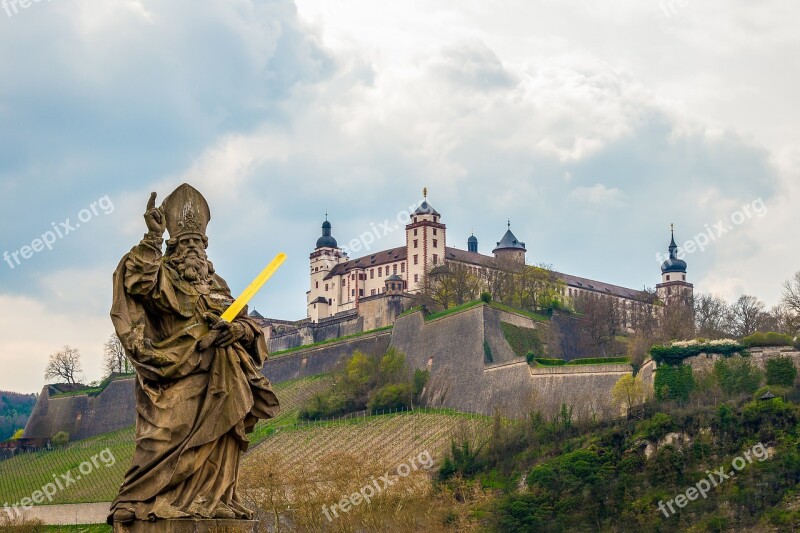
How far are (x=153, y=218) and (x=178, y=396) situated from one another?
1.29 m

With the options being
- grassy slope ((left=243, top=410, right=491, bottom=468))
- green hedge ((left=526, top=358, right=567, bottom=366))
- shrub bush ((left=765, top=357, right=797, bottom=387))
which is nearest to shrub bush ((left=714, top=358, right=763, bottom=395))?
shrub bush ((left=765, top=357, right=797, bottom=387))

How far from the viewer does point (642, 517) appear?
1962 inches

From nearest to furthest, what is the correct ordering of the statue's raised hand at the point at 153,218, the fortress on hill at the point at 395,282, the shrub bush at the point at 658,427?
the statue's raised hand at the point at 153,218
the shrub bush at the point at 658,427
the fortress on hill at the point at 395,282

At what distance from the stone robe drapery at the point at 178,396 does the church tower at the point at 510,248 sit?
314 feet

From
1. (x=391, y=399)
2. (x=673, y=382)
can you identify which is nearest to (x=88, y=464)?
(x=391, y=399)

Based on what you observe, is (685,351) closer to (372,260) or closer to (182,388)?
(372,260)

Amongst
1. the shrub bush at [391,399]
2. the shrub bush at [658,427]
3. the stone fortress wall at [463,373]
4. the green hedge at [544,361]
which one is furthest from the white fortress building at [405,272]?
the shrub bush at [658,427]

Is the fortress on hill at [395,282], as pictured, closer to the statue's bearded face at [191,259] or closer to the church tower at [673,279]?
the church tower at [673,279]

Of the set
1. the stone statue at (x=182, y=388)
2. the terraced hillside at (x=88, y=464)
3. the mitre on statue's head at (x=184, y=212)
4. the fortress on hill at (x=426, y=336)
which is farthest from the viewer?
the terraced hillside at (x=88, y=464)

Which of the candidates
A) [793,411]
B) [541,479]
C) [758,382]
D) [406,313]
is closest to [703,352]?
[758,382]

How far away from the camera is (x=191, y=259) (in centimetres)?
898

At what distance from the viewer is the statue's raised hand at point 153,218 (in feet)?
29.0

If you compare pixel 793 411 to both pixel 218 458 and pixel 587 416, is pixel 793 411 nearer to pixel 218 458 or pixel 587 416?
pixel 587 416

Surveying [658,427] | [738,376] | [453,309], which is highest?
[453,309]
